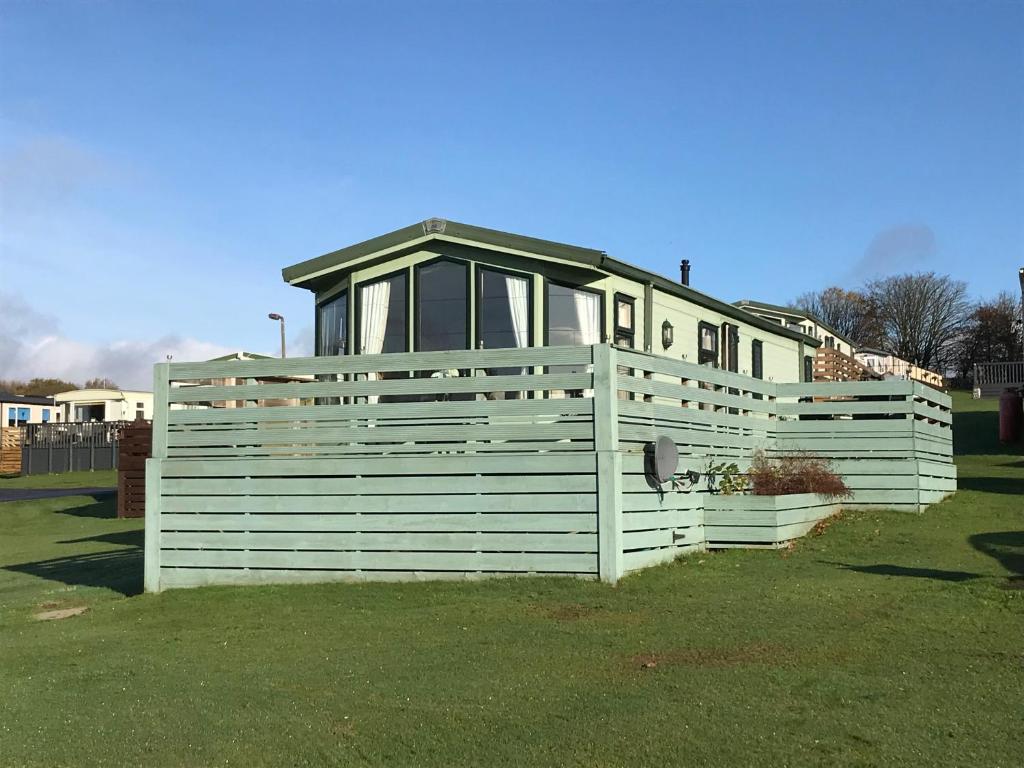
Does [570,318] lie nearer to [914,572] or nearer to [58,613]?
[914,572]

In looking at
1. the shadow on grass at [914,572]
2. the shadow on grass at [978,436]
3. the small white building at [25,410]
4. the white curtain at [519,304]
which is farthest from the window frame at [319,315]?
the small white building at [25,410]

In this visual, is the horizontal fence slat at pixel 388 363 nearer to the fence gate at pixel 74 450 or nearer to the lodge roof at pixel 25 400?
the fence gate at pixel 74 450

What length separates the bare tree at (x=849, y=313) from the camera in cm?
6912

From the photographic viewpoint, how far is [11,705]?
5.54 m

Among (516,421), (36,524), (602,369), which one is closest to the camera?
(602,369)

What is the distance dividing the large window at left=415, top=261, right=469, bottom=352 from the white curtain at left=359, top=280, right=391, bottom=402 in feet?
1.88

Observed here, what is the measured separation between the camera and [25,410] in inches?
2274

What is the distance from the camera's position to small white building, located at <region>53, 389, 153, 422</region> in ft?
163

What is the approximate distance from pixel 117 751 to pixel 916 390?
10702 mm

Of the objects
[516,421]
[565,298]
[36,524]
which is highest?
[565,298]

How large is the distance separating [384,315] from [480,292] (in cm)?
150

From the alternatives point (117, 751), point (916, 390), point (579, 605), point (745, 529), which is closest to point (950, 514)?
point (916, 390)

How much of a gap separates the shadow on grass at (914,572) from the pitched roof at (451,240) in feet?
16.1

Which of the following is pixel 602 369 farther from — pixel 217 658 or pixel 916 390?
pixel 916 390
